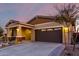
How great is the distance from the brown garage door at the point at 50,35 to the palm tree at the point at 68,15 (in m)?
0.17

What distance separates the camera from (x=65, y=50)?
304 cm

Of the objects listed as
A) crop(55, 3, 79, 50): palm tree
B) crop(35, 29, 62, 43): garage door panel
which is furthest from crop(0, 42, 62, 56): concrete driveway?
crop(55, 3, 79, 50): palm tree

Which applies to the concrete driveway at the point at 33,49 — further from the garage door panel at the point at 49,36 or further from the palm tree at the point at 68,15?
the palm tree at the point at 68,15

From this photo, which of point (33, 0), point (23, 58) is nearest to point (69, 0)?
point (33, 0)

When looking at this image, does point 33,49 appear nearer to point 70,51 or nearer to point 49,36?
point 49,36

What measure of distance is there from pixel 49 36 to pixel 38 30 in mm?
229

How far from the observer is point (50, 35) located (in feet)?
10.4

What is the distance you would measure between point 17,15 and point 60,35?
86cm

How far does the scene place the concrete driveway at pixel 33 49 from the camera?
10.0 feet

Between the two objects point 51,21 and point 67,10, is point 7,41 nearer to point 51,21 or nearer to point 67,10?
point 51,21

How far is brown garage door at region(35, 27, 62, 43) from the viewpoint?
3.12 meters

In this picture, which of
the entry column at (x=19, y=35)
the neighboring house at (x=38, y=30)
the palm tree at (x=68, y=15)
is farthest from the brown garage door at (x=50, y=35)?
the entry column at (x=19, y=35)

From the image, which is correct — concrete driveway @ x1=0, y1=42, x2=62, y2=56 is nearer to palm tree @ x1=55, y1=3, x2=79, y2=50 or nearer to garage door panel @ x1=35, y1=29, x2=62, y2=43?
garage door panel @ x1=35, y1=29, x2=62, y2=43

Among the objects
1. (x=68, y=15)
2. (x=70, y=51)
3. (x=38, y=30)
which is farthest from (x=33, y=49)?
(x=68, y=15)
